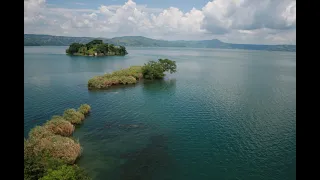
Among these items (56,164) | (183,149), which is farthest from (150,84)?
(56,164)

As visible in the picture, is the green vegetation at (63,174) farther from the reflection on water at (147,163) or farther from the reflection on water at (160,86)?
the reflection on water at (160,86)

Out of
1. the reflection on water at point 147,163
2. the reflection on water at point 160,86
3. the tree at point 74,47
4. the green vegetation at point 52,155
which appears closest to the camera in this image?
the green vegetation at point 52,155

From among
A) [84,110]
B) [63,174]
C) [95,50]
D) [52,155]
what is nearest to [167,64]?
[84,110]

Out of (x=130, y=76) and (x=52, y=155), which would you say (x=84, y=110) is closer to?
(x=52, y=155)

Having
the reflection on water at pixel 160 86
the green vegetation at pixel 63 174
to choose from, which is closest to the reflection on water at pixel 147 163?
the green vegetation at pixel 63 174

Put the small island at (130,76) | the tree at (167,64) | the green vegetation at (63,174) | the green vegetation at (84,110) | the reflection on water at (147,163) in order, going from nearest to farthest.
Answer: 1. the green vegetation at (63,174)
2. the reflection on water at (147,163)
3. the green vegetation at (84,110)
4. the small island at (130,76)
5. the tree at (167,64)
